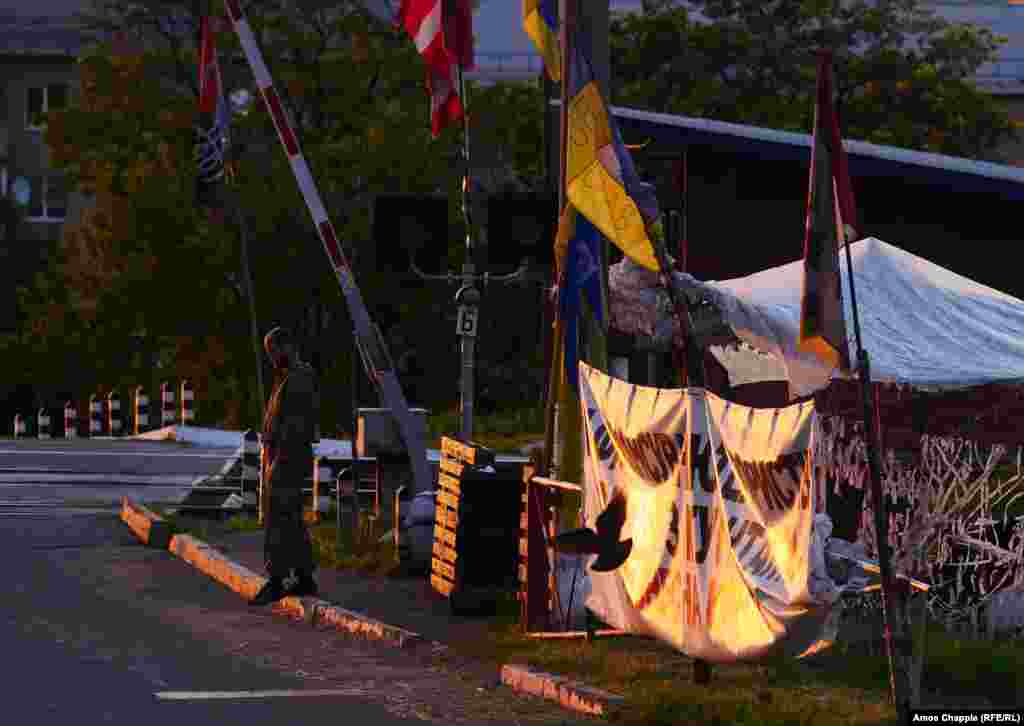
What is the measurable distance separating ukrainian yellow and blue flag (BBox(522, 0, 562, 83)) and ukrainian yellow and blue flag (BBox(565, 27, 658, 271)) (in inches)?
72.9

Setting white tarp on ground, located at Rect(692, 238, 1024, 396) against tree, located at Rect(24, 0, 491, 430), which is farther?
tree, located at Rect(24, 0, 491, 430)

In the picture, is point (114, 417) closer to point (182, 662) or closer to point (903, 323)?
point (903, 323)

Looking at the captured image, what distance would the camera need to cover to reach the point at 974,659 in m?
11.2

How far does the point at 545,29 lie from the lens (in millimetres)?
14688

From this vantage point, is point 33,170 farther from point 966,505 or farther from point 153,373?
point 966,505

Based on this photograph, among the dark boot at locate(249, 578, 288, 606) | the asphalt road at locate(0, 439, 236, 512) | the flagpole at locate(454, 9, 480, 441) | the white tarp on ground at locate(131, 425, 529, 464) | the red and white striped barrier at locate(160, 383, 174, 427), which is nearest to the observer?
the dark boot at locate(249, 578, 288, 606)

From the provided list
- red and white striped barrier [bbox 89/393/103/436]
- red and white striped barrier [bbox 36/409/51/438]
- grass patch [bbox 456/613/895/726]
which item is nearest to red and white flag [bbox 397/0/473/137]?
grass patch [bbox 456/613/895/726]

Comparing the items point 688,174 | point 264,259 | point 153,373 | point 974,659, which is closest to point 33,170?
point 153,373

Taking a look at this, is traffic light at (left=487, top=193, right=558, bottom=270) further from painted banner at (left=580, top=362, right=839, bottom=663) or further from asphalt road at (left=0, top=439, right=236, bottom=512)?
asphalt road at (left=0, top=439, right=236, bottom=512)

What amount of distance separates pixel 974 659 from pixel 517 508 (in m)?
4.05

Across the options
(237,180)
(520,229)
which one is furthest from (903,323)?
(237,180)

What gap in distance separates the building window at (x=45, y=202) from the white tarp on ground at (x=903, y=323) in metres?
61.5

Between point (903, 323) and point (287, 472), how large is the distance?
4.55m

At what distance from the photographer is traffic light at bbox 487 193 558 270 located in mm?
16734
